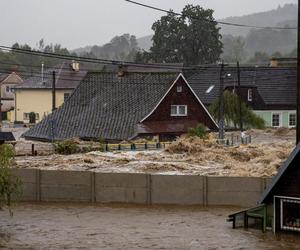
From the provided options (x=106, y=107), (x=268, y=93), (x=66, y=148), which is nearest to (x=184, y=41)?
(x=268, y=93)

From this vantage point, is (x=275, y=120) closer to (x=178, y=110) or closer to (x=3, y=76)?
(x=178, y=110)

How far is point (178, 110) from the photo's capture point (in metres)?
52.9

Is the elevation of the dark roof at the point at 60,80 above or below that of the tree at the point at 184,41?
below

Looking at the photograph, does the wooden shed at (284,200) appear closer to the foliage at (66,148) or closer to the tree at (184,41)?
the foliage at (66,148)

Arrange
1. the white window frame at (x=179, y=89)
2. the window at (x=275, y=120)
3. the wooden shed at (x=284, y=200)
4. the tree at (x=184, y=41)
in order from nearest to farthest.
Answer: the wooden shed at (x=284, y=200)
the white window frame at (x=179, y=89)
the window at (x=275, y=120)
the tree at (x=184, y=41)

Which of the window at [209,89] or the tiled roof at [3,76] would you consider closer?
the window at [209,89]

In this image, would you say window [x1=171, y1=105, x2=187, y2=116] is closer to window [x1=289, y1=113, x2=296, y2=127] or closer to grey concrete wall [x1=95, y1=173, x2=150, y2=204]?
window [x1=289, y1=113, x2=296, y2=127]

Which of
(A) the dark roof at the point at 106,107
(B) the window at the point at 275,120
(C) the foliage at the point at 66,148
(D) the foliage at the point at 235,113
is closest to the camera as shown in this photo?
(C) the foliage at the point at 66,148

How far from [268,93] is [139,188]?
37744mm

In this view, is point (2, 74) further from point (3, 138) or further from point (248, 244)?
point (248, 244)

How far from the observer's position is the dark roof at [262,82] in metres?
65.3

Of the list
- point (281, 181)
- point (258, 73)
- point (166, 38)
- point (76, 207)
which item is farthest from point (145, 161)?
point (166, 38)

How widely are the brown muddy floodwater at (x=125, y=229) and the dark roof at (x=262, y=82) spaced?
3778 centimetres

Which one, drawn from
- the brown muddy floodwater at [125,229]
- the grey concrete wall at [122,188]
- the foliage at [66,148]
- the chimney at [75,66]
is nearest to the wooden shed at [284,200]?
the brown muddy floodwater at [125,229]
